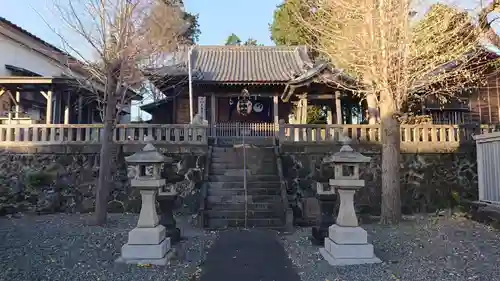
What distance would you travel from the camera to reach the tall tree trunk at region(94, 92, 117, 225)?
8.33m

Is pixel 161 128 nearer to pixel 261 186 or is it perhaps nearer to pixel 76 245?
pixel 261 186

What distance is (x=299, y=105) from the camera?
55.3 ft

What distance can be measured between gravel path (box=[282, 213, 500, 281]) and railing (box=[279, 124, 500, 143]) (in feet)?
12.1

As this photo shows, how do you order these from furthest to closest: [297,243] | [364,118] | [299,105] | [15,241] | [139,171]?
[364,118] → [299,105] → [297,243] → [15,241] → [139,171]

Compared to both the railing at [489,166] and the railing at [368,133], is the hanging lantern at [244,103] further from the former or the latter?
the railing at [489,166]

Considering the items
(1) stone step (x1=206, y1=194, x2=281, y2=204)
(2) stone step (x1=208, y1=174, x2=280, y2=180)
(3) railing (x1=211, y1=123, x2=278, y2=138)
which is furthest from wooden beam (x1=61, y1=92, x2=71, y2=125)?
(1) stone step (x1=206, y1=194, x2=281, y2=204)

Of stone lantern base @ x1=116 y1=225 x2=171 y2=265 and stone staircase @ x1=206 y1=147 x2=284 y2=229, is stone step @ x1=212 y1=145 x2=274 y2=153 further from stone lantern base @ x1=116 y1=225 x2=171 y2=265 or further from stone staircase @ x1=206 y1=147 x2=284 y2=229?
stone lantern base @ x1=116 y1=225 x2=171 y2=265

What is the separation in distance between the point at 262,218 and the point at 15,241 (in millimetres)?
5257

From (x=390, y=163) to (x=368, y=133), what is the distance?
2983 millimetres

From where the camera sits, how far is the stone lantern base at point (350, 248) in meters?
5.60

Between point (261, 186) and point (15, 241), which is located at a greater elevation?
point (261, 186)

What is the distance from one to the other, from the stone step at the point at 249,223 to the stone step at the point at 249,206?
443 mm

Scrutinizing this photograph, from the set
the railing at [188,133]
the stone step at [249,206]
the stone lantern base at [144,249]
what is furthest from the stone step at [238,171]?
the stone lantern base at [144,249]

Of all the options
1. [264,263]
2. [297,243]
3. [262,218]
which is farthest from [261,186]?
[264,263]
